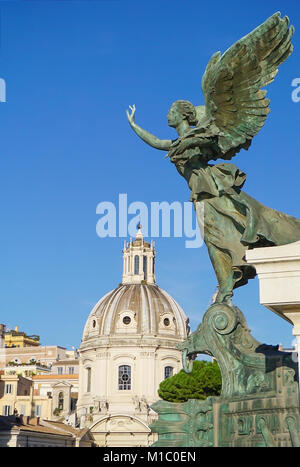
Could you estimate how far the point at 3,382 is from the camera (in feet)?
225

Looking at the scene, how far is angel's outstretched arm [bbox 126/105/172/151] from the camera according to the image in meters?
11.3

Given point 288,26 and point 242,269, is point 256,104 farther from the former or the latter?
point 242,269

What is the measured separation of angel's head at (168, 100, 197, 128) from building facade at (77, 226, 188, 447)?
5977 cm

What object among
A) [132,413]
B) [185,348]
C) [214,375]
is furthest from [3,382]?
[185,348]

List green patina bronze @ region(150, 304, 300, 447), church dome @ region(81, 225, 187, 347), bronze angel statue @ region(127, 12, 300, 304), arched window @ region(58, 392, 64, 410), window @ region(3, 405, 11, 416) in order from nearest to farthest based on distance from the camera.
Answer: green patina bronze @ region(150, 304, 300, 447) < bronze angel statue @ region(127, 12, 300, 304) < window @ region(3, 405, 11, 416) < church dome @ region(81, 225, 187, 347) < arched window @ region(58, 392, 64, 410)

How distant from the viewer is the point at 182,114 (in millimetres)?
11141

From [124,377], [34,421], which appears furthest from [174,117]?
[124,377]

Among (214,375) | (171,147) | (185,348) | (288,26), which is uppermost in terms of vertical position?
(214,375)

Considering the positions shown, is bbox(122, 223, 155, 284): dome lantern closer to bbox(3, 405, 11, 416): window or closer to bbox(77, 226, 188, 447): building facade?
bbox(77, 226, 188, 447): building facade

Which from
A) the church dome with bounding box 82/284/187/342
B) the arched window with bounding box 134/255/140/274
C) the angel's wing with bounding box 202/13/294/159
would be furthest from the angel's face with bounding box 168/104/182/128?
the arched window with bounding box 134/255/140/274

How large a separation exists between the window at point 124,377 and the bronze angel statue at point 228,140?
63.1 metres

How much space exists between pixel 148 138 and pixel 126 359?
62871mm

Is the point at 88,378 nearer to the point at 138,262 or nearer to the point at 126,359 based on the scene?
the point at 126,359

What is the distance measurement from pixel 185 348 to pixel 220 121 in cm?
369
